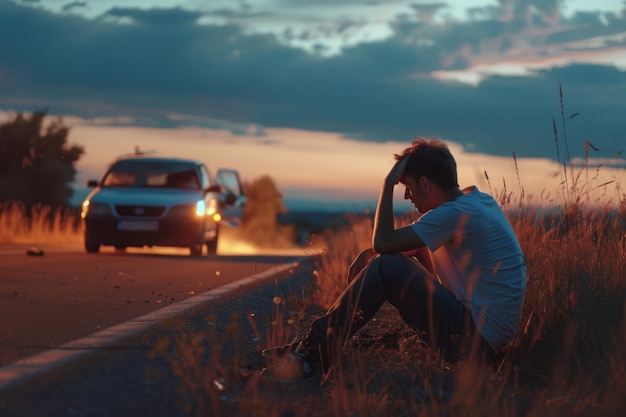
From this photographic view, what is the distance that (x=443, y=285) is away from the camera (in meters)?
6.59

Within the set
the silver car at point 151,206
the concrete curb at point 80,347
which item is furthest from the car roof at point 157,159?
the concrete curb at point 80,347

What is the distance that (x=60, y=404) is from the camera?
4.98 m

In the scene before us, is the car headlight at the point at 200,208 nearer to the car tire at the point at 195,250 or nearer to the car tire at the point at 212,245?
the car tire at the point at 195,250

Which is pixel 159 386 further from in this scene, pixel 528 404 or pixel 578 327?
pixel 578 327

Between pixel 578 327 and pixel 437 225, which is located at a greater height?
pixel 437 225

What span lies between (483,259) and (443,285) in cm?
34

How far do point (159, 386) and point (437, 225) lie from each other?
1.87 meters

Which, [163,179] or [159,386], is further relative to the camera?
[163,179]

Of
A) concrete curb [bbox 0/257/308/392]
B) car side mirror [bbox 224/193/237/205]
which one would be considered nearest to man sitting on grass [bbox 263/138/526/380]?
concrete curb [bbox 0/257/308/392]

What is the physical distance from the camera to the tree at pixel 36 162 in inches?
1718

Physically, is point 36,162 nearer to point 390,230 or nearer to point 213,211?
point 213,211

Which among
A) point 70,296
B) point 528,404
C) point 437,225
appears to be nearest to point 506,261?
point 437,225

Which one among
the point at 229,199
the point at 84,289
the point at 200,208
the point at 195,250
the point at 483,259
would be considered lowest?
the point at 195,250

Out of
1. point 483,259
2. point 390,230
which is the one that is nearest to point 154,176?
point 390,230
